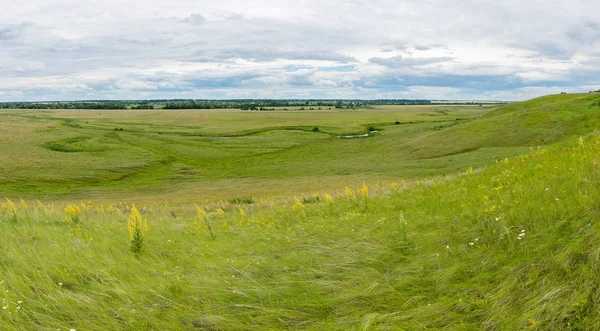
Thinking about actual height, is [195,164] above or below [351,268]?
below

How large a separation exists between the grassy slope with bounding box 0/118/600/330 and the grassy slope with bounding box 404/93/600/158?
1916 inches

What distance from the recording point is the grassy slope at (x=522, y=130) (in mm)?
50875

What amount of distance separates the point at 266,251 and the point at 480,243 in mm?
3503

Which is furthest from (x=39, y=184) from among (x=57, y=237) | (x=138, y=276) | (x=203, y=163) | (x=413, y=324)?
(x=413, y=324)

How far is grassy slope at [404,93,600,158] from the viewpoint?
2003 inches

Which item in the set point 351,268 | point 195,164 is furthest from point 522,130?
point 351,268

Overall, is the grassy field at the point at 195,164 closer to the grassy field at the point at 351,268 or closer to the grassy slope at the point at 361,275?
the grassy field at the point at 351,268

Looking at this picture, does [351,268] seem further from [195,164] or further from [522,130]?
[195,164]

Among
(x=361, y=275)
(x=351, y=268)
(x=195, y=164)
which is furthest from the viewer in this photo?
(x=195, y=164)

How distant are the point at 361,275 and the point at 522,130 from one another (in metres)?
59.5

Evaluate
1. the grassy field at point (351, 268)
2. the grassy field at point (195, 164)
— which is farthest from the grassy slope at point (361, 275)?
the grassy field at point (195, 164)

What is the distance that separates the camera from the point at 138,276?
6.14 m

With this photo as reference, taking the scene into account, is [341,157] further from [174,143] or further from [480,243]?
[480,243]

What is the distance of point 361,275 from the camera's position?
5.71 m
